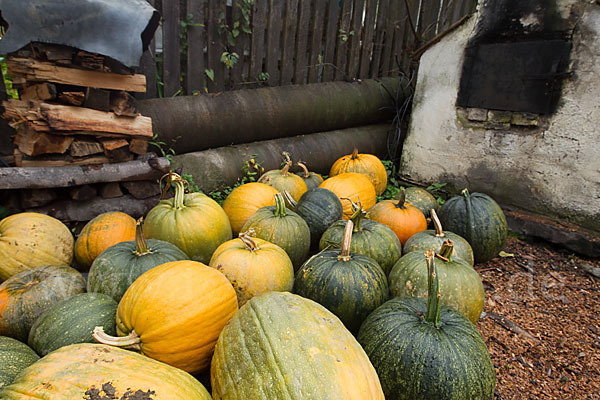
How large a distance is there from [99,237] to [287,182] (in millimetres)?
1979

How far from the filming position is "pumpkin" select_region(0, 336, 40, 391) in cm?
149

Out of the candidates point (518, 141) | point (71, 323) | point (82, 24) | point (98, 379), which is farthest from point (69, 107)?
point (518, 141)

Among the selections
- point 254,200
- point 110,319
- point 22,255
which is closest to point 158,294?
point 110,319

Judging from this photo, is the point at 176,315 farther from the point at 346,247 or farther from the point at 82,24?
the point at 82,24

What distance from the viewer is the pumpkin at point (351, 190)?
399 cm

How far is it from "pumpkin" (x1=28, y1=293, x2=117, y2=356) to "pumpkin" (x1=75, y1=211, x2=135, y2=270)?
3.09 feet

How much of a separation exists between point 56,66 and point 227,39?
220cm

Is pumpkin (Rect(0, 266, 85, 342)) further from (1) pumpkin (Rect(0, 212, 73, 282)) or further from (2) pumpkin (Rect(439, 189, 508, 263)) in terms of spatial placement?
(2) pumpkin (Rect(439, 189, 508, 263))

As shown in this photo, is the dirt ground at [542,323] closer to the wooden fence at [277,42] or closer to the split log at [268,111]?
the split log at [268,111]

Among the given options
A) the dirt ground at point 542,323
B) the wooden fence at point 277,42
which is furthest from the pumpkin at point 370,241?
the wooden fence at point 277,42

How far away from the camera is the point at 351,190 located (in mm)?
4059

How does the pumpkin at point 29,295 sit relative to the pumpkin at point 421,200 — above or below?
below

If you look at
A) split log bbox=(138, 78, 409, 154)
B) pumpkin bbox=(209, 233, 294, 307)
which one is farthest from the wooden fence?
pumpkin bbox=(209, 233, 294, 307)

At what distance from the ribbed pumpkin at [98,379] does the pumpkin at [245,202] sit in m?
2.26
